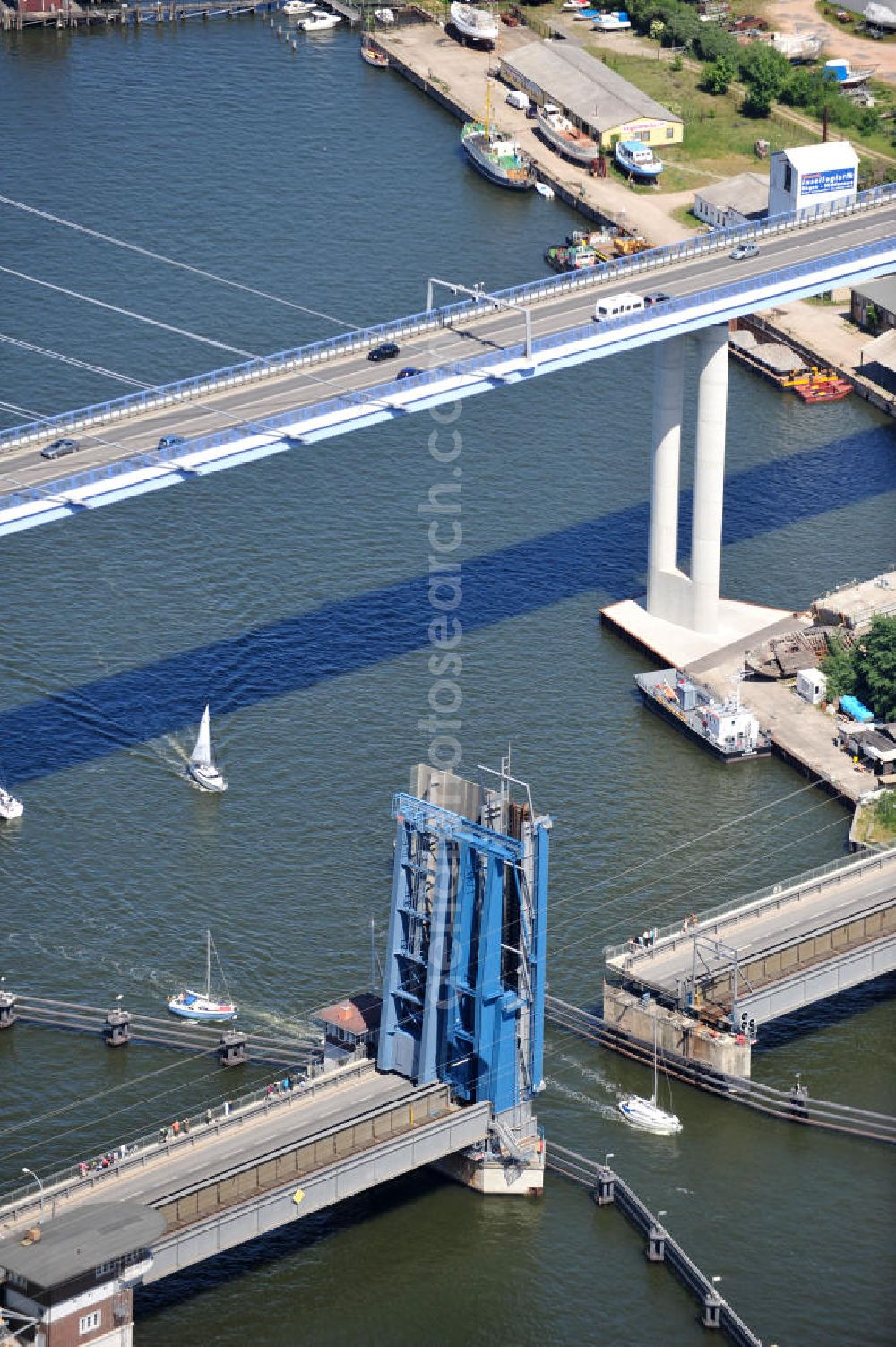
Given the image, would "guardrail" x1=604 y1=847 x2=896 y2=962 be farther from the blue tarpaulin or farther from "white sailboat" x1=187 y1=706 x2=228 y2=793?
"white sailboat" x1=187 y1=706 x2=228 y2=793

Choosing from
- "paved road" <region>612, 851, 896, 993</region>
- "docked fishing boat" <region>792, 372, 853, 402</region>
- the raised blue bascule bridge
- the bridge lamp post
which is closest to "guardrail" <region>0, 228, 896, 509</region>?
"docked fishing boat" <region>792, 372, 853, 402</region>

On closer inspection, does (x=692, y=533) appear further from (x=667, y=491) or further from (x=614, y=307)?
(x=614, y=307)

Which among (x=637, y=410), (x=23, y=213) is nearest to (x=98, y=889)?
(x=637, y=410)

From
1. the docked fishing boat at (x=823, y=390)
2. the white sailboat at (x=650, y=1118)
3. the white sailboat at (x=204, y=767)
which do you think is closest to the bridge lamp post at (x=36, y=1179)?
the white sailboat at (x=650, y=1118)

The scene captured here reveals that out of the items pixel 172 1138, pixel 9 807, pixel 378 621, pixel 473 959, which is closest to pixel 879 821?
pixel 378 621

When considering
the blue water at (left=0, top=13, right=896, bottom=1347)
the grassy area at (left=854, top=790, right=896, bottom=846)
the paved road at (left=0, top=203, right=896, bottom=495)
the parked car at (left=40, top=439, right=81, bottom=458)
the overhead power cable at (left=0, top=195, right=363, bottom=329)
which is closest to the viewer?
the blue water at (left=0, top=13, right=896, bottom=1347)

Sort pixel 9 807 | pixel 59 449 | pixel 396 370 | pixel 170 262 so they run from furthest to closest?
pixel 170 262 < pixel 396 370 < pixel 59 449 < pixel 9 807

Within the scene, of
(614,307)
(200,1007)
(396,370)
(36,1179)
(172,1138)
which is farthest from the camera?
(614,307)
